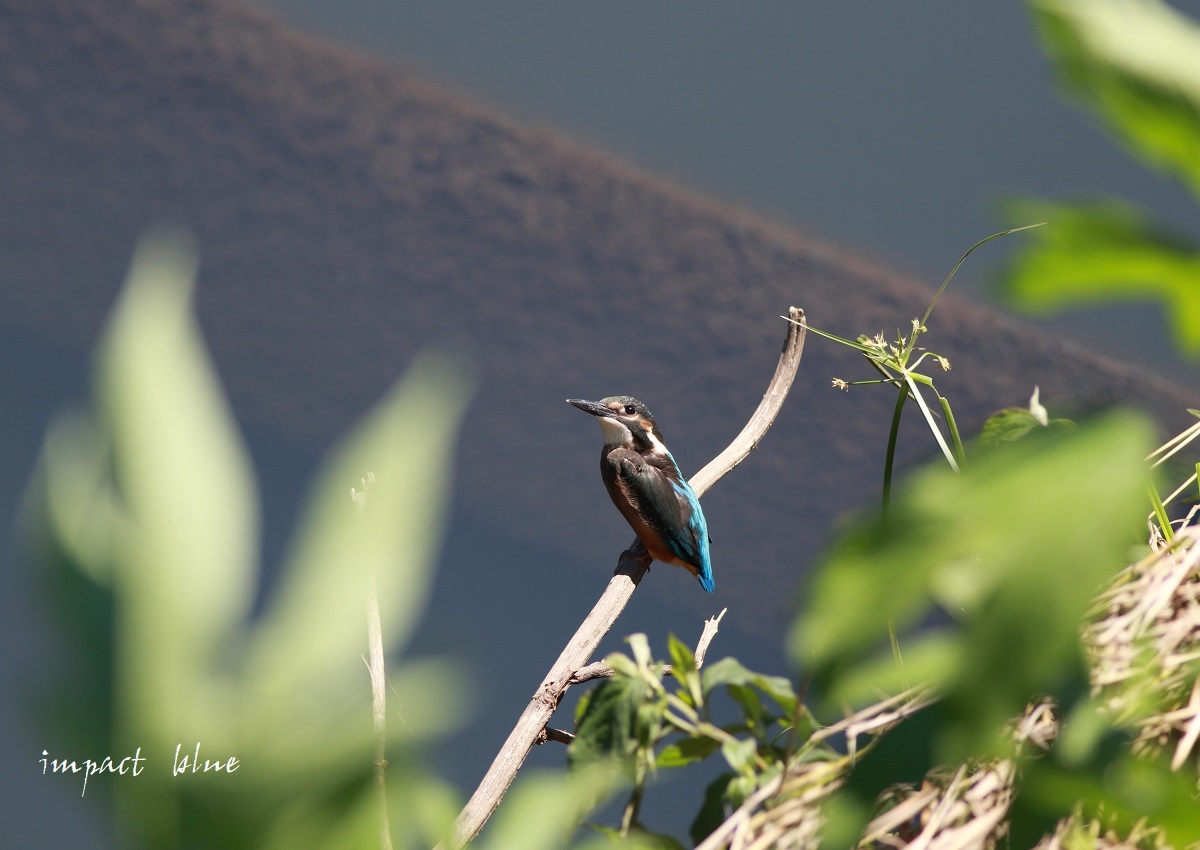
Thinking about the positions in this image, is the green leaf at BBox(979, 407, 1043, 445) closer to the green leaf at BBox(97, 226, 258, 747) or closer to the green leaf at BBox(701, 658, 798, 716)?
the green leaf at BBox(701, 658, 798, 716)

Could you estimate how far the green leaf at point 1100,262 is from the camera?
0.10m

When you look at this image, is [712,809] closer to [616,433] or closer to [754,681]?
[754,681]

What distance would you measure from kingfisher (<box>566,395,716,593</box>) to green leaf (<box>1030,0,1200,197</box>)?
76 centimetres

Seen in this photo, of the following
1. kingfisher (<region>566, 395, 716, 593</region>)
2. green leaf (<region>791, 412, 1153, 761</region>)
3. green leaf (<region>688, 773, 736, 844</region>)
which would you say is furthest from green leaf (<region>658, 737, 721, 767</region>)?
kingfisher (<region>566, 395, 716, 593</region>)

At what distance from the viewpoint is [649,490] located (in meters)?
0.91

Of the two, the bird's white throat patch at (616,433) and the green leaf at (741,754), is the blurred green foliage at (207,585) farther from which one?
the bird's white throat patch at (616,433)

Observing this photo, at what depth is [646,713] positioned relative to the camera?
0.22 m

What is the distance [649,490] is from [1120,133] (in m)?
0.81

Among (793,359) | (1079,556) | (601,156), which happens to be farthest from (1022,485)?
(601,156)

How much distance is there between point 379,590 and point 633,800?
15 centimetres

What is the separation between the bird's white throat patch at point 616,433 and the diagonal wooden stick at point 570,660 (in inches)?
16.3

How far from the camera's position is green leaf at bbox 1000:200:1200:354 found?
4.1 inches

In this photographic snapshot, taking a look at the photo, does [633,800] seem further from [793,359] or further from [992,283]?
[793,359]

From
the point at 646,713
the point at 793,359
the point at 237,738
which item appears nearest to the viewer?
the point at 237,738
